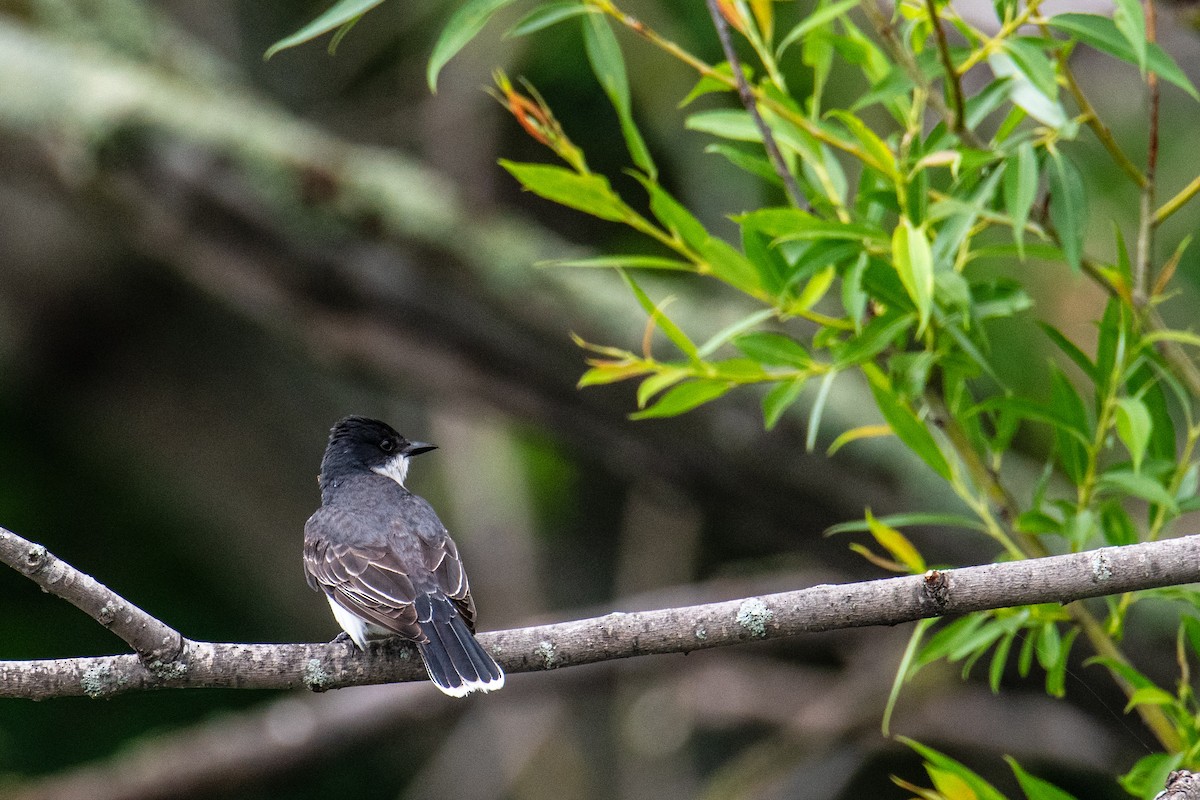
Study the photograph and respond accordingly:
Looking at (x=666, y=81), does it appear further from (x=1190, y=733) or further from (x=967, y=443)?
(x=1190, y=733)

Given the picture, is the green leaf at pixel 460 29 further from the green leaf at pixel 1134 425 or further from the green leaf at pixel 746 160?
the green leaf at pixel 1134 425

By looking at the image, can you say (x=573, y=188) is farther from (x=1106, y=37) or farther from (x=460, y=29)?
(x=1106, y=37)

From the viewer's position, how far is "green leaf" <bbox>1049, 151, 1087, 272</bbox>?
2693 millimetres

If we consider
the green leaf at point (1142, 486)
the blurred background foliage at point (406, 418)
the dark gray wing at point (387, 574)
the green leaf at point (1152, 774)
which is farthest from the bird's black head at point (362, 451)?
the green leaf at point (1152, 774)

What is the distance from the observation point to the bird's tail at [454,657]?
2938 millimetres

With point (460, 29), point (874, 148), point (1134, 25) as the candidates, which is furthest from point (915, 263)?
point (460, 29)

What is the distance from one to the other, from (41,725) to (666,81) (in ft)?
19.4

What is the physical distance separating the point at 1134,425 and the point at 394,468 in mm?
3043

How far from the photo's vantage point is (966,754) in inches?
298

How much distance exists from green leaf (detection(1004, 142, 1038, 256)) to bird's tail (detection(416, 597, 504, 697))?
55.5 inches

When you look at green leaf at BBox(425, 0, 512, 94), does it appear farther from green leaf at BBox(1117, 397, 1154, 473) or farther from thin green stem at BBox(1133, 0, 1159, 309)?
green leaf at BBox(1117, 397, 1154, 473)

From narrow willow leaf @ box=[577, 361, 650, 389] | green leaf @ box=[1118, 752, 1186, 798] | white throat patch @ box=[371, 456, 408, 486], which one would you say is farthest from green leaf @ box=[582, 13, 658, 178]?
white throat patch @ box=[371, 456, 408, 486]

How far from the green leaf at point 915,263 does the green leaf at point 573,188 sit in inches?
25.8

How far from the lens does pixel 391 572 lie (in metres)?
3.69
